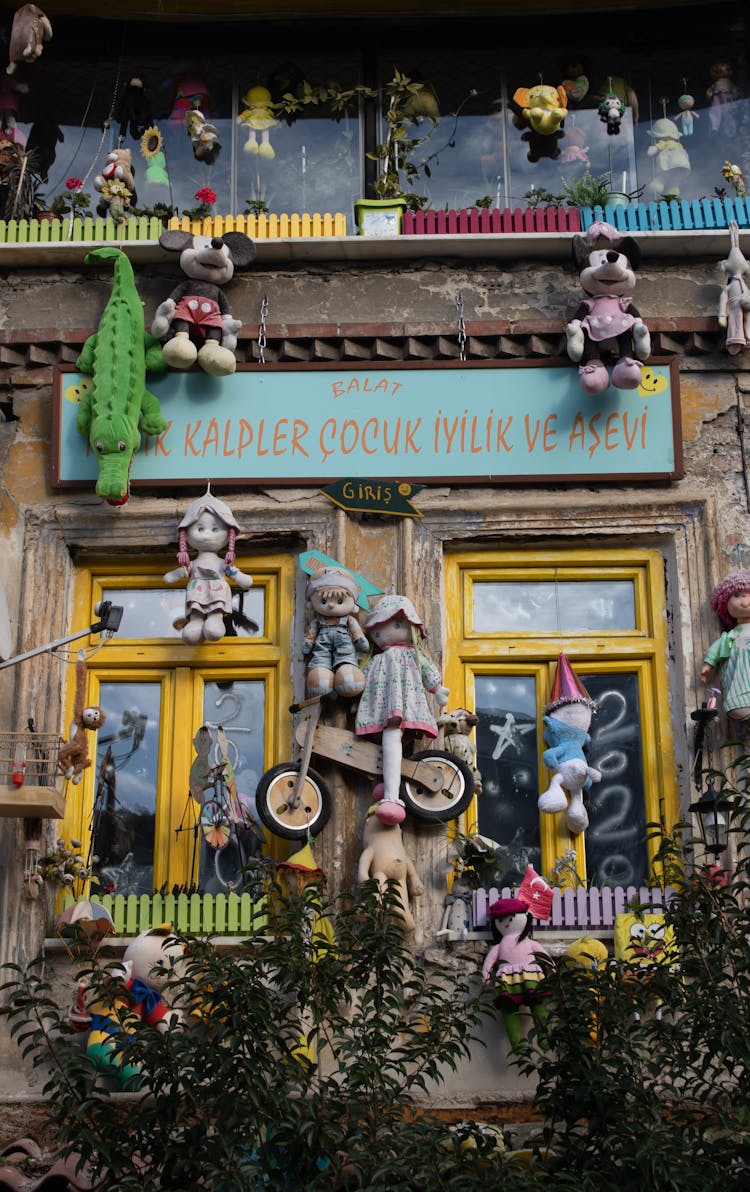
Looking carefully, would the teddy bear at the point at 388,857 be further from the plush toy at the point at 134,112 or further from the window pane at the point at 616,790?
the plush toy at the point at 134,112

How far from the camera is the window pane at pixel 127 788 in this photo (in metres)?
11.8

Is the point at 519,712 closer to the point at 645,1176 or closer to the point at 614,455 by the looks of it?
the point at 614,455

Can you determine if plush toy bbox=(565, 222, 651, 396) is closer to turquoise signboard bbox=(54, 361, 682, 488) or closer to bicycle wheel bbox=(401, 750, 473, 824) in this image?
turquoise signboard bbox=(54, 361, 682, 488)

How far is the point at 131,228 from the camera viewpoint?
12789mm

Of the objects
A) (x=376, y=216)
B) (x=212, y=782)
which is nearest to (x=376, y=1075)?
(x=212, y=782)

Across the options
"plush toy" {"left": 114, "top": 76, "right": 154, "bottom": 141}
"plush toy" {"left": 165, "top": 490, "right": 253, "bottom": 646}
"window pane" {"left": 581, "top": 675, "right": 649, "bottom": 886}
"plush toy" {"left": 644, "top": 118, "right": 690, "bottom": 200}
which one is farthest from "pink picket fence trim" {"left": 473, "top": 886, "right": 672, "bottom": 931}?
"plush toy" {"left": 114, "top": 76, "right": 154, "bottom": 141}

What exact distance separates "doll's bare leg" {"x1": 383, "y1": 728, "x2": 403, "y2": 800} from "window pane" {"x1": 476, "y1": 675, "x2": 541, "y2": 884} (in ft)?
2.17

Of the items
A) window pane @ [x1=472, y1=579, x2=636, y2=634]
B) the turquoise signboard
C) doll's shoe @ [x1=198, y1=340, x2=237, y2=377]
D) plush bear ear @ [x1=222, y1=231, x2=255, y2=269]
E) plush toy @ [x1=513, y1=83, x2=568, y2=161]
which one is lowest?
window pane @ [x1=472, y1=579, x2=636, y2=634]

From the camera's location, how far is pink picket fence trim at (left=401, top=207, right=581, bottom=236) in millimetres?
12656

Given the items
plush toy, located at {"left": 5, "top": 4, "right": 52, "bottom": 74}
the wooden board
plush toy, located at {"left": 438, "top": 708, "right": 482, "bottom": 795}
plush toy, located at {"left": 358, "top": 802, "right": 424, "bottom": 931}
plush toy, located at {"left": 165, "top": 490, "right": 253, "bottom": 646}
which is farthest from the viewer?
plush toy, located at {"left": 5, "top": 4, "right": 52, "bottom": 74}

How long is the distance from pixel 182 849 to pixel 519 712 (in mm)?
2023

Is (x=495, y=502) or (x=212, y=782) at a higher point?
(x=495, y=502)

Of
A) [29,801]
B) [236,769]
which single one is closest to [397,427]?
[236,769]

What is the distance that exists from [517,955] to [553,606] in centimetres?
225
